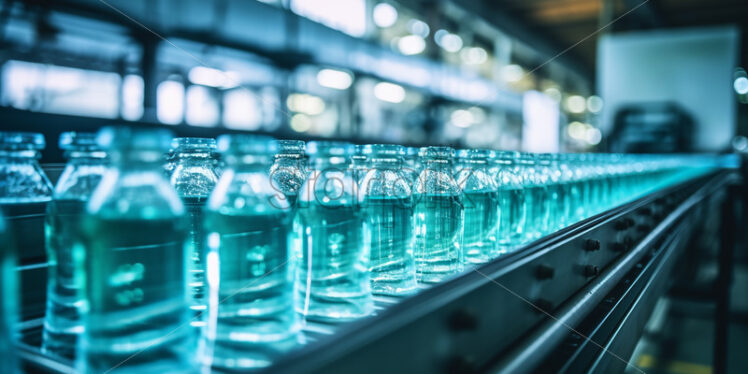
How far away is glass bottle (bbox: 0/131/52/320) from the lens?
23.8 inches

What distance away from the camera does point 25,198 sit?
2.20 ft

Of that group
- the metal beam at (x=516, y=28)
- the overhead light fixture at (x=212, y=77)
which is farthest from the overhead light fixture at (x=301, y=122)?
the metal beam at (x=516, y=28)

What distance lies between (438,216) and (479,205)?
0.14 m

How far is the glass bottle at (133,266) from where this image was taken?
41cm

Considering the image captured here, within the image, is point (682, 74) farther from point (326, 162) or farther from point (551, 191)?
point (326, 162)

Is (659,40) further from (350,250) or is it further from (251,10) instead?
(350,250)

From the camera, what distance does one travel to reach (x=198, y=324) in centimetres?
53

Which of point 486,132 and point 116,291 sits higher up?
point 486,132

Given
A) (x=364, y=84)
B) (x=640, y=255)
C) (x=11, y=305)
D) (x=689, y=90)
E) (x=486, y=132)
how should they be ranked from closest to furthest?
1. (x=11, y=305)
2. (x=640, y=255)
3. (x=364, y=84)
4. (x=689, y=90)
5. (x=486, y=132)

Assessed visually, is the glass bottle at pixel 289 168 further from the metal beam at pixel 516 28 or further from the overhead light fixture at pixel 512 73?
the overhead light fixture at pixel 512 73

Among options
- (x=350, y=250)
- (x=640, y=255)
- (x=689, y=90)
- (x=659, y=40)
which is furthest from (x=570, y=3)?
(x=350, y=250)

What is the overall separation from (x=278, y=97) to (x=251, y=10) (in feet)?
2.35

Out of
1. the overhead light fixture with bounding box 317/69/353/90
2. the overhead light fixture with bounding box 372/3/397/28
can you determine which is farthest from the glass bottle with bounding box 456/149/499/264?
the overhead light fixture with bounding box 372/3/397/28

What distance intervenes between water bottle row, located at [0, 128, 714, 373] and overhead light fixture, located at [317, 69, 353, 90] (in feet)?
14.4
